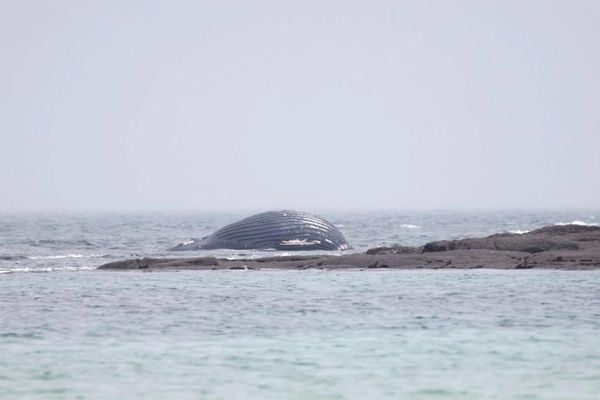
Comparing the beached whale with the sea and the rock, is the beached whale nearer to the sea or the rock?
the rock

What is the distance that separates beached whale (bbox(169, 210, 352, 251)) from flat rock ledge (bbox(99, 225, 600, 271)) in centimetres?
914

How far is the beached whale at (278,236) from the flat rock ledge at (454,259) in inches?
360

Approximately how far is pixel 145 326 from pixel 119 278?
981 cm

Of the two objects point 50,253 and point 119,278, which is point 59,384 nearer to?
point 119,278

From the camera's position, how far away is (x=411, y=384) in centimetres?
1444

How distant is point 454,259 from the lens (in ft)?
104

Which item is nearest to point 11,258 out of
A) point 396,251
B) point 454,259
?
point 396,251

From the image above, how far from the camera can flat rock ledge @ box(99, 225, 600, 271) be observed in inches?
1215

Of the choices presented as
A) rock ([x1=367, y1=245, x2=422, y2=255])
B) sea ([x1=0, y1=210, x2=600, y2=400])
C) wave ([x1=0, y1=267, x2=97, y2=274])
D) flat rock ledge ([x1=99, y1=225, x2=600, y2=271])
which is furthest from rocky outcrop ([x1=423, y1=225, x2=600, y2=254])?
wave ([x1=0, y1=267, x2=97, y2=274])

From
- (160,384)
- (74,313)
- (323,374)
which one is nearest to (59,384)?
(160,384)

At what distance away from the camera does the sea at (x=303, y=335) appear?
47.3 feet

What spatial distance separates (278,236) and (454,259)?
13952 millimetres

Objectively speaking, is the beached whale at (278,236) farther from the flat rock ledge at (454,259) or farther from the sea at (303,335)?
the sea at (303,335)

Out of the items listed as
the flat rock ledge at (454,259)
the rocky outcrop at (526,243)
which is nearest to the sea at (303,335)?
the flat rock ledge at (454,259)
